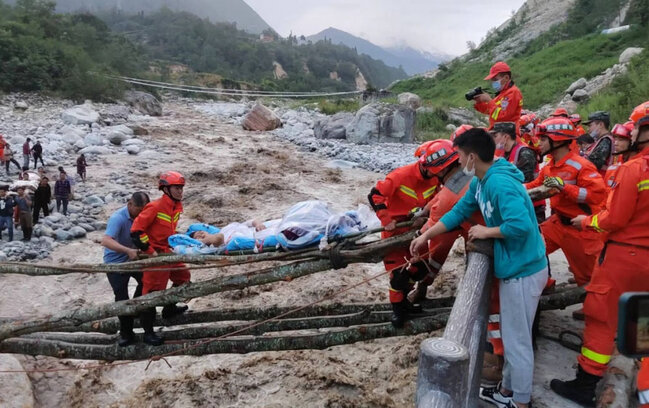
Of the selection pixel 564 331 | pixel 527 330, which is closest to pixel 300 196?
pixel 564 331

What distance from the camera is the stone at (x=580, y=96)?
17.4 m

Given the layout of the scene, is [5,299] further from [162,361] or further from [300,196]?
[300,196]

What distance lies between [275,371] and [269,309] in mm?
1012

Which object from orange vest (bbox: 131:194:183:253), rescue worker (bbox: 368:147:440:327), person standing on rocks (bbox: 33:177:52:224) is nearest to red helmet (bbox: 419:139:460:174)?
rescue worker (bbox: 368:147:440:327)

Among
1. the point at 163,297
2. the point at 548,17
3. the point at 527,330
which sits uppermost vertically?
the point at 548,17

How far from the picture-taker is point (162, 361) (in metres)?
5.01

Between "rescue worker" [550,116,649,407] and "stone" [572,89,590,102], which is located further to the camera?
"stone" [572,89,590,102]

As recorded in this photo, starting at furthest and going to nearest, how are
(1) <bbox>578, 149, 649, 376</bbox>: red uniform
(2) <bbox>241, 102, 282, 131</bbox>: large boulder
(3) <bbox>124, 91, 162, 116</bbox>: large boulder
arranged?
1. (3) <bbox>124, 91, 162, 116</bbox>: large boulder
2. (2) <bbox>241, 102, 282, 131</bbox>: large boulder
3. (1) <bbox>578, 149, 649, 376</bbox>: red uniform

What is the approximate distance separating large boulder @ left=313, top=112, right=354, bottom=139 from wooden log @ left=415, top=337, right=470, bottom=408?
18.9 metres

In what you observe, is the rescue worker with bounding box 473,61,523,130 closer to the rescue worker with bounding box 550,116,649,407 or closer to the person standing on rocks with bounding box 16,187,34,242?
the rescue worker with bounding box 550,116,649,407

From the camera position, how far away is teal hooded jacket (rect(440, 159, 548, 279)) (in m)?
2.39

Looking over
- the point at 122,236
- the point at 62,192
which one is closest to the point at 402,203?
the point at 122,236

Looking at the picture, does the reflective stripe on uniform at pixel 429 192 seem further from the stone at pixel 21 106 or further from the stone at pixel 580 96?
the stone at pixel 21 106

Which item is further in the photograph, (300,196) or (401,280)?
(300,196)
